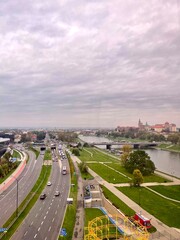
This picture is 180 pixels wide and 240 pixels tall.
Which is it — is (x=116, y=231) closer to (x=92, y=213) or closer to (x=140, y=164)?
(x=92, y=213)

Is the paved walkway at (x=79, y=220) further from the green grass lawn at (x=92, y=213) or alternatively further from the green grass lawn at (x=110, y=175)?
the green grass lawn at (x=110, y=175)

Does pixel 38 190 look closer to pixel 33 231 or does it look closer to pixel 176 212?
pixel 33 231

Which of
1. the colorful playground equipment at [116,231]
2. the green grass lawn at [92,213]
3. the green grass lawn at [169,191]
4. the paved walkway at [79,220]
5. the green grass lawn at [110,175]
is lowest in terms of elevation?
the green grass lawn at [169,191]

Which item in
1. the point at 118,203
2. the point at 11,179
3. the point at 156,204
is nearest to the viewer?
the point at 118,203

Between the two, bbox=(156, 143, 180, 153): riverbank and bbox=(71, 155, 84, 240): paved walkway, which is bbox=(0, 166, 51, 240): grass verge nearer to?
bbox=(71, 155, 84, 240): paved walkway

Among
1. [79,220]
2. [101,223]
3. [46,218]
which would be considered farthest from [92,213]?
[46,218]

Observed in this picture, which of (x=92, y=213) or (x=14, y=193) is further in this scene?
(x=14, y=193)

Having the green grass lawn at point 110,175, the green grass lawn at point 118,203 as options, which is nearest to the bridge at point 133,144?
the green grass lawn at point 110,175
